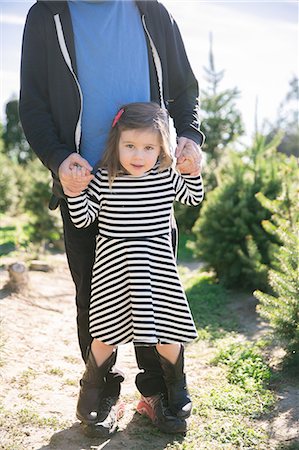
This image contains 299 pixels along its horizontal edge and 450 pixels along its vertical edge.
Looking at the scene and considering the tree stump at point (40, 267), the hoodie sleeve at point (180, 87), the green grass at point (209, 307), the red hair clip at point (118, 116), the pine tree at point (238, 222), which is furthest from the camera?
the tree stump at point (40, 267)

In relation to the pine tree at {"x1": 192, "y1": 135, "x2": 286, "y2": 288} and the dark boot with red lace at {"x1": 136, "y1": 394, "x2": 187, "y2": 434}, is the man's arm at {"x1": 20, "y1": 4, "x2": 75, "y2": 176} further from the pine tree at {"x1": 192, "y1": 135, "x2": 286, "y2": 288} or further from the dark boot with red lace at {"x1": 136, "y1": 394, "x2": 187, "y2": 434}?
the pine tree at {"x1": 192, "y1": 135, "x2": 286, "y2": 288}

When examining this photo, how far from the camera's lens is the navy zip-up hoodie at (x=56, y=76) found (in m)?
2.33

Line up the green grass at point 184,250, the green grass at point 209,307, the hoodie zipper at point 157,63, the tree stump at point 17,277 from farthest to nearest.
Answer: the green grass at point 184,250, the tree stump at point 17,277, the green grass at point 209,307, the hoodie zipper at point 157,63

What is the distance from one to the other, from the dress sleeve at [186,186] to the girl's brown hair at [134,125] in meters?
0.11

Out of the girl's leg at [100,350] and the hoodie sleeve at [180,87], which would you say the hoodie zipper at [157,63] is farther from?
the girl's leg at [100,350]

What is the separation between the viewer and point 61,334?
14.4 ft

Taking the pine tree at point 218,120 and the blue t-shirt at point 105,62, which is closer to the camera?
the blue t-shirt at point 105,62

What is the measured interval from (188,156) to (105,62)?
52cm

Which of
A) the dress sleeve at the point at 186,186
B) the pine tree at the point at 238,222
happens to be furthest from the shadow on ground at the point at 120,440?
the pine tree at the point at 238,222

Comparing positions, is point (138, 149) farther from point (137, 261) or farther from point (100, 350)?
point (100, 350)

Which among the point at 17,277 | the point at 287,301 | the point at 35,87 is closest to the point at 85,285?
the point at 35,87

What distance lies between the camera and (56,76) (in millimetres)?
2369

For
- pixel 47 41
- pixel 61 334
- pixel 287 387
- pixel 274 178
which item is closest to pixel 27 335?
pixel 61 334

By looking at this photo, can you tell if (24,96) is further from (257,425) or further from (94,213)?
(257,425)
